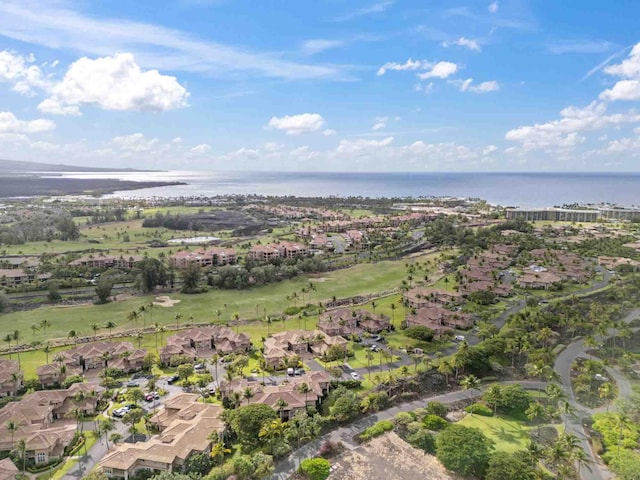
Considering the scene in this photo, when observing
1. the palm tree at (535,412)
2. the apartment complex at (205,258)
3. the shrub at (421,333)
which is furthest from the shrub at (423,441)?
the apartment complex at (205,258)

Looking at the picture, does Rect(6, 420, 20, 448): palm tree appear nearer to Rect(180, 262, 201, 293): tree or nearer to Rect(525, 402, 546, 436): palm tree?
Rect(525, 402, 546, 436): palm tree

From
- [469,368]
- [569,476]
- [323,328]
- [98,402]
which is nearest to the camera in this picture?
[569,476]

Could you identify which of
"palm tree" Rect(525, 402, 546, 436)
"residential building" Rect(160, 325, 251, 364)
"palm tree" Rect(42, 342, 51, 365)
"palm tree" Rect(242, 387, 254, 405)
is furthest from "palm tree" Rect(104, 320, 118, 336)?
"palm tree" Rect(525, 402, 546, 436)

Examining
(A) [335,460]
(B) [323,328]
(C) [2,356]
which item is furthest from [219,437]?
(C) [2,356]

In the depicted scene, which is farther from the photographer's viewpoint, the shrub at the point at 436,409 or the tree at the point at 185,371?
the tree at the point at 185,371

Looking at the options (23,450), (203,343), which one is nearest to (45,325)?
(203,343)

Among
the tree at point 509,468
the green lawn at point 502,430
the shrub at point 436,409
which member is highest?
the tree at point 509,468

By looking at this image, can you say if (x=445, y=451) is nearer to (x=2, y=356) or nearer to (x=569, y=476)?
(x=569, y=476)

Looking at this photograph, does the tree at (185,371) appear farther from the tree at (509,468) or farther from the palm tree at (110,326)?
the tree at (509,468)
